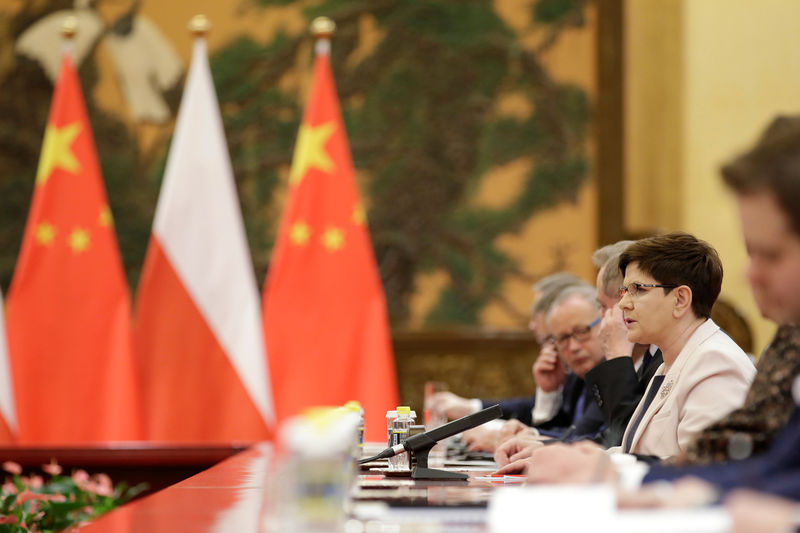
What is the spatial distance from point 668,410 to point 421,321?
5753 mm

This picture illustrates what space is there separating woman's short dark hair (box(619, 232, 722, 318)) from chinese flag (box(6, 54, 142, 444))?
16.1 ft

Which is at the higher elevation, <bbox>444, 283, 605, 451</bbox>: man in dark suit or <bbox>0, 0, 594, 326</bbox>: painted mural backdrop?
<bbox>0, 0, 594, 326</bbox>: painted mural backdrop

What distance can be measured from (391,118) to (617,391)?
216 inches

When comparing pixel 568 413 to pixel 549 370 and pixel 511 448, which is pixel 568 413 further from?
pixel 511 448

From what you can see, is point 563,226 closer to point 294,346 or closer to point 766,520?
point 294,346

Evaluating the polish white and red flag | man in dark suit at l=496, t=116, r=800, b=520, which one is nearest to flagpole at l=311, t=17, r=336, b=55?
the polish white and red flag

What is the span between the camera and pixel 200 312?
7.20 m

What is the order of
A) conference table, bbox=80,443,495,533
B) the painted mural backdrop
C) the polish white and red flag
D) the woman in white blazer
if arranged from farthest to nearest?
1. the painted mural backdrop
2. the polish white and red flag
3. the woman in white blazer
4. conference table, bbox=80,443,495,533

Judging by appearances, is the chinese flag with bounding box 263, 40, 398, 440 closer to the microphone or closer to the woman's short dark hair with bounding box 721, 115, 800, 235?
the microphone

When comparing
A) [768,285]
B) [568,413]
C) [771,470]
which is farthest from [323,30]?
[771,470]

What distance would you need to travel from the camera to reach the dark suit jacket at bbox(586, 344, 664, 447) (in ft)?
11.4

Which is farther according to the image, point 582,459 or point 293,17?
point 293,17

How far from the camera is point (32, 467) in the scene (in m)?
6.08

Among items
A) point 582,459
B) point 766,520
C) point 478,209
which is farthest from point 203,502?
point 478,209
